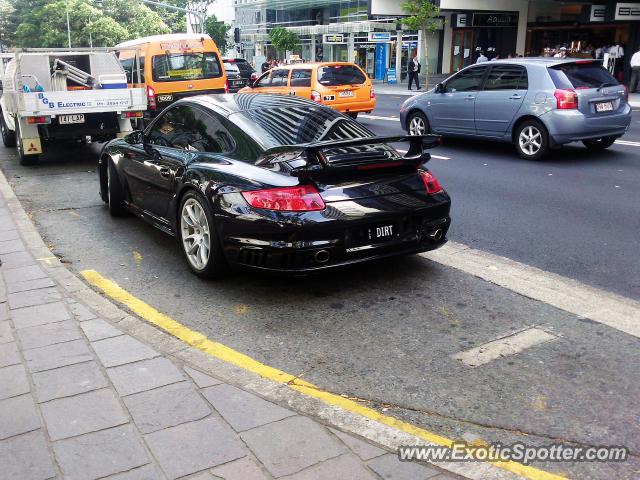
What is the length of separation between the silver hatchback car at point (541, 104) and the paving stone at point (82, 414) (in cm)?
908

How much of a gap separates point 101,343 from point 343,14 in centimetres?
4611

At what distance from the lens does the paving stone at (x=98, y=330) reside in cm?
419

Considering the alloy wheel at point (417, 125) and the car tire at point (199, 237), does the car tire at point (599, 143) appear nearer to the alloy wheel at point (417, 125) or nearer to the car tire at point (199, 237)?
the alloy wheel at point (417, 125)

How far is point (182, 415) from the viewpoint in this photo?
10.7ft

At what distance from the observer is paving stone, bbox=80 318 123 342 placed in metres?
4.19

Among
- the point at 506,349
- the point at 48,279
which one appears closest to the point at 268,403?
the point at 506,349

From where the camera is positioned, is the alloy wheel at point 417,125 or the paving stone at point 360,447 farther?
the alloy wheel at point 417,125

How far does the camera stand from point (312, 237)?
4.65 metres

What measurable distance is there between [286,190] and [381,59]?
38.2 metres

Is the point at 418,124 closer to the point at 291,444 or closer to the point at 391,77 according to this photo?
the point at 291,444

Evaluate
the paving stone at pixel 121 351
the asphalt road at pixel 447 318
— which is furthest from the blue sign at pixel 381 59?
the paving stone at pixel 121 351

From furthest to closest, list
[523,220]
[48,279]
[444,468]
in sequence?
[523,220] < [48,279] < [444,468]

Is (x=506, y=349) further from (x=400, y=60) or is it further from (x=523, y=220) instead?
(x=400, y=60)

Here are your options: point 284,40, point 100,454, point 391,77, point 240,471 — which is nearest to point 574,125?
point 240,471
